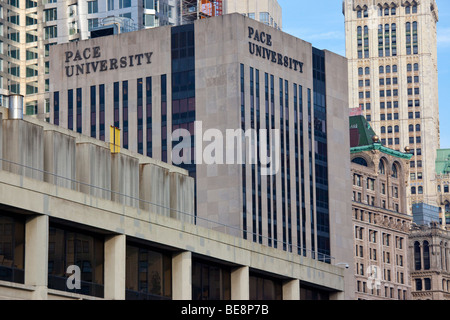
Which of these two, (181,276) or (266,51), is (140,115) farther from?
(181,276)

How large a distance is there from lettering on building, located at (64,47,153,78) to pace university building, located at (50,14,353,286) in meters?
0.16

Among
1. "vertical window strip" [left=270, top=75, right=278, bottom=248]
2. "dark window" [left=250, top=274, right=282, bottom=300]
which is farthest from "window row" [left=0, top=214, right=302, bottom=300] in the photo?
"vertical window strip" [left=270, top=75, right=278, bottom=248]

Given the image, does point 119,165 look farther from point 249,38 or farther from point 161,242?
point 249,38

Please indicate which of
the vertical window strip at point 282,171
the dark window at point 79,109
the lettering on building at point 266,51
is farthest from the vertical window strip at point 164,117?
the vertical window strip at point 282,171

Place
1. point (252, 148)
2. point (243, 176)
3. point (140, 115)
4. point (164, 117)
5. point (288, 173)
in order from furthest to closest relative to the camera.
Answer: point (288, 173)
point (140, 115)
point (164, 117)
point (252, 148)
point (243, 176)

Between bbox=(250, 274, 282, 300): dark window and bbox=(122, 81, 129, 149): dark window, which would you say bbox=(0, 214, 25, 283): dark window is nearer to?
bbox=(250, 274, 282, 300): dark window

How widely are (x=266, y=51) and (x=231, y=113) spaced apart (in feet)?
45.6

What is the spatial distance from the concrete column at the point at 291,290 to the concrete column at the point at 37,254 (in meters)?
21.3

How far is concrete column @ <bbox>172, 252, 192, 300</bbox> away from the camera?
2245 inches

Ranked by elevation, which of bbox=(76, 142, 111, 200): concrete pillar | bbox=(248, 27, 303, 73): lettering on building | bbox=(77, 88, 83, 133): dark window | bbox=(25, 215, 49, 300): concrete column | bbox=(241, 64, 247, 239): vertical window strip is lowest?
bbox=(25, 215, 49, 300): concrete column

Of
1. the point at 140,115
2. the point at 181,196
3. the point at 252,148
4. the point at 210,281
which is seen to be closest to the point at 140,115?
the point at 140,115

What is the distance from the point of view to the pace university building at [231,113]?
15800 cm

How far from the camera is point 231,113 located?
159750mm

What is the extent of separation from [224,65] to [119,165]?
107017 millimetres
